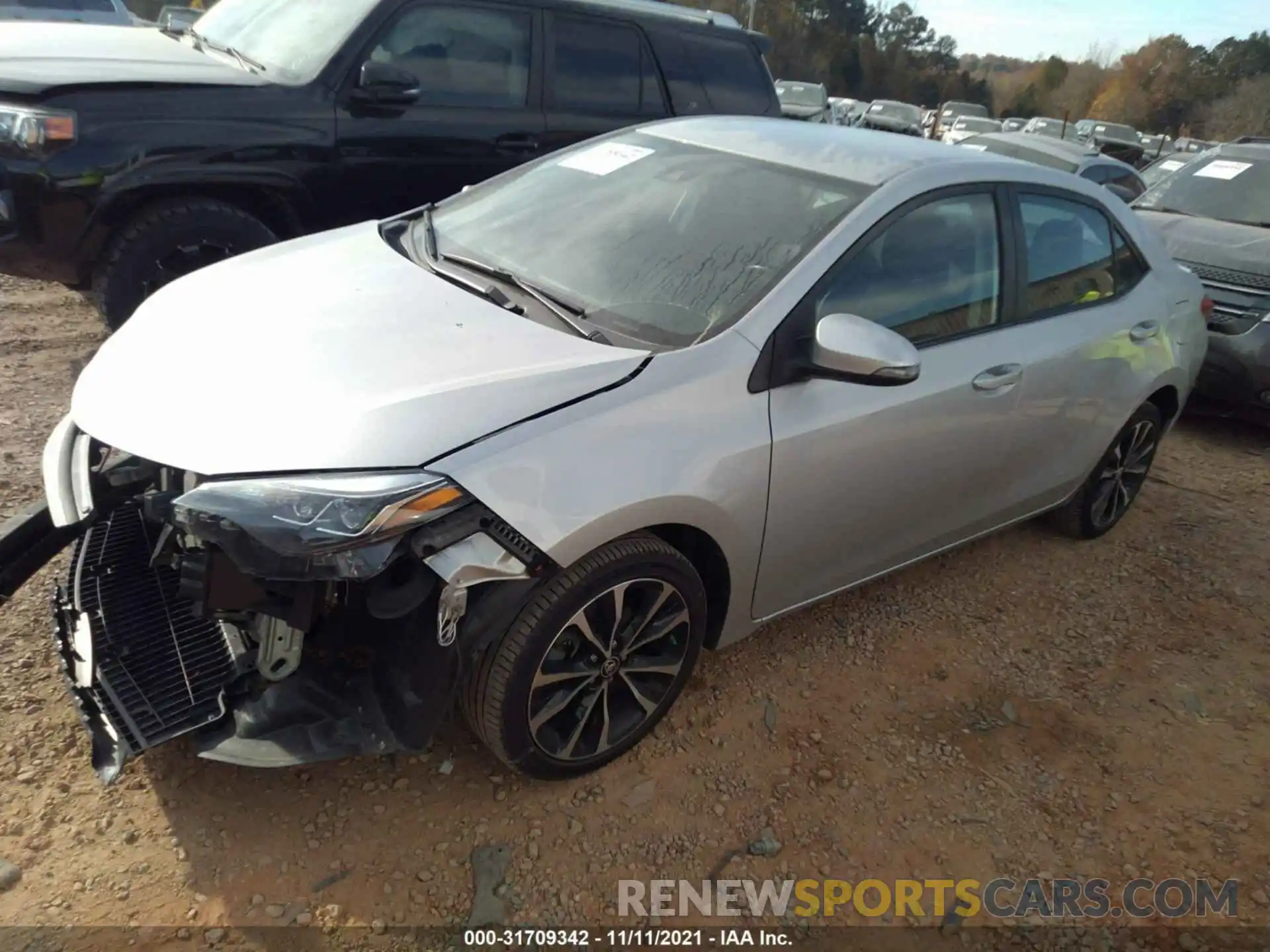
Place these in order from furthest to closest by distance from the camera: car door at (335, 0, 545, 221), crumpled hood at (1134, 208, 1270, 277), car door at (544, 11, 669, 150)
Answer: crumpled hood at (1134, 208, 1270, 277) < car door at (544, 11, 669, 150) < car door at (335, 0, 545, 221)

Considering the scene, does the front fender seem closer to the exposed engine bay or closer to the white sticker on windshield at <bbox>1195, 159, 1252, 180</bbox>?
the exposed engine bay

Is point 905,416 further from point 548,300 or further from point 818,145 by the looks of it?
point 548,300

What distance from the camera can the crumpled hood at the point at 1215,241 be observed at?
5.92 meters

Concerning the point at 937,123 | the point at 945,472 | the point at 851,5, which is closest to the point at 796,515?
the point at 945,472

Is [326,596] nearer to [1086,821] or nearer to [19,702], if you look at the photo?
[19,702]

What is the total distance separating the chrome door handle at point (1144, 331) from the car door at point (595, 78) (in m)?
2.90

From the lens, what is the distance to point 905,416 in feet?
9.29

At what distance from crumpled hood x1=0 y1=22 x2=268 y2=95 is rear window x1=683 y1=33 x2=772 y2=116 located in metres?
2.71

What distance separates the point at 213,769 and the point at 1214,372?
5.95 metres

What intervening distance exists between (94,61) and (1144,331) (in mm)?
4838

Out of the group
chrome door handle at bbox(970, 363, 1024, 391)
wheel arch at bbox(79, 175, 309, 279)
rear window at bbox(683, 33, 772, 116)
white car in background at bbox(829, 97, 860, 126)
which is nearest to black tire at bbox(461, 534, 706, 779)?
chrome door handle at bbox(970, 363, 1024, 391)

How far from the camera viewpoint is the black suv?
12.7 feet

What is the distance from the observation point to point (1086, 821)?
2.72 metres

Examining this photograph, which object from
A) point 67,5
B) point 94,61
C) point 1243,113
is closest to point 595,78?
point 94,61
